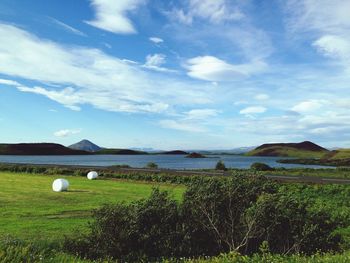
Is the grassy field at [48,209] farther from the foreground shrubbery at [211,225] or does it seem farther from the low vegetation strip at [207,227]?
the foreground shrubbery at [211,225]

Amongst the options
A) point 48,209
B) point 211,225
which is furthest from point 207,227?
point 48,209

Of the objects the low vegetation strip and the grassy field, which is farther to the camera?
the grassy field

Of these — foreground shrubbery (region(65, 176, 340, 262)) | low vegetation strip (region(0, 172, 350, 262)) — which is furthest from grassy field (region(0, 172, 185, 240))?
foreground shrubbery (region(65, 176, 340, 262))

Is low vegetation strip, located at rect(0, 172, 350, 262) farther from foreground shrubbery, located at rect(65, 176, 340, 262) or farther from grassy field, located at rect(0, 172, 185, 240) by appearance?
grassy field, located at rect(0, 172, 185, 240)

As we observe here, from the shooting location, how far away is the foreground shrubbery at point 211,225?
63.1 ft

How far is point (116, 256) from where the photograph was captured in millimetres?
18953

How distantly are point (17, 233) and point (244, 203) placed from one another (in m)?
12.1

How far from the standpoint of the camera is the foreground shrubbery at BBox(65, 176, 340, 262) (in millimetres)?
19234

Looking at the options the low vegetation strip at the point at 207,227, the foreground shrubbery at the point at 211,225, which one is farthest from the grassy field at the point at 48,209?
the foreground shrubbery at the point at 211,225

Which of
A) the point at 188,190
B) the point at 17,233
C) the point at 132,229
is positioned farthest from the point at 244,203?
the point at 17,233

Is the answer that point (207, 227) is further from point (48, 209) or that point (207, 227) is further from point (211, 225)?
point (48, 209)

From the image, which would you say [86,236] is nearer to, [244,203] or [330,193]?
[244,203]

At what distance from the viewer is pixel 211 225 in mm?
20375

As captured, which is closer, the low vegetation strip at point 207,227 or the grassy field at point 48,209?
the low vegetation strip at point 207,227
